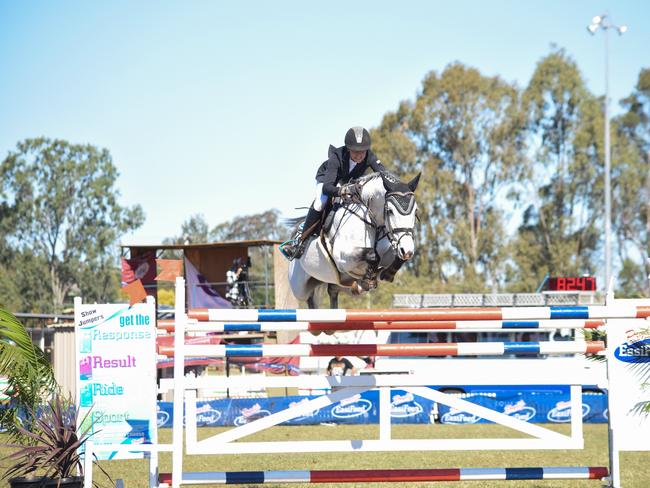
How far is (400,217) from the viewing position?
5332mm

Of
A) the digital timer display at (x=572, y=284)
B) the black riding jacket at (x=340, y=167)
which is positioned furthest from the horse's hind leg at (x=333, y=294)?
the digital timer display at (x=572, y=284)

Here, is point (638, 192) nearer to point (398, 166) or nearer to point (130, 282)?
point (398, 166)

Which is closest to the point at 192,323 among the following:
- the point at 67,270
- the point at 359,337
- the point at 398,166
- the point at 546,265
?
the point at 359,337

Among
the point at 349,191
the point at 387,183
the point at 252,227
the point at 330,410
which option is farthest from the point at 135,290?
the point at 252,227

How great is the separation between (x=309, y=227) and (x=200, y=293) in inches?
627

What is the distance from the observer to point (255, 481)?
4609 mm

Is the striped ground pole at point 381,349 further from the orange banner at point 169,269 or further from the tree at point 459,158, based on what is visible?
the tree at point 459,158

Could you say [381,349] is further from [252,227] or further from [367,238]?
[252,227]

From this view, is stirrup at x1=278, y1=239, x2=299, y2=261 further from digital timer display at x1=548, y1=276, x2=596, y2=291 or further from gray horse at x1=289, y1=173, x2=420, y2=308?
digital timer display at x1=548, y1=276, x2=596, y2=291

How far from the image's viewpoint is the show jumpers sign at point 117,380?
5.14 meters

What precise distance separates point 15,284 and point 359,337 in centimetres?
3238

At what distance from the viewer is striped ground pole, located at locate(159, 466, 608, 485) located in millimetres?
4617

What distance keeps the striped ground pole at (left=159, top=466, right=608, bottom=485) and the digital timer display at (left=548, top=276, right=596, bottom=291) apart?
16.0 meters

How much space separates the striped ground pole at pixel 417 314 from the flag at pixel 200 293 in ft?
55.3
